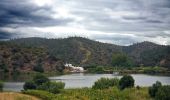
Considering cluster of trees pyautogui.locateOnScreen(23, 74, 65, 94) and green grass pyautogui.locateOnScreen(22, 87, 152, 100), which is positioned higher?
cluster of trees pyautogui.locateOnScreen(23, 74, 65, 94)

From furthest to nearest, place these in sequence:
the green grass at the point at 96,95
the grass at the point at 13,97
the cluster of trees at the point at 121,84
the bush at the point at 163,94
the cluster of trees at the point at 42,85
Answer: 1. the cluster of trees at the point at 121,84
2. the cluster of trees at the point at 42,85
3. the bush at the point at 163,94
4. the green grass at the point at 96,95
5. the grass at the point at 13,97

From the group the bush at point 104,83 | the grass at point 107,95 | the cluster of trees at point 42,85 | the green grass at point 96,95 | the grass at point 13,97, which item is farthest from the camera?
the bush at point 104,83

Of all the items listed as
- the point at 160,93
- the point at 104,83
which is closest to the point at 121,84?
the point at 104,83

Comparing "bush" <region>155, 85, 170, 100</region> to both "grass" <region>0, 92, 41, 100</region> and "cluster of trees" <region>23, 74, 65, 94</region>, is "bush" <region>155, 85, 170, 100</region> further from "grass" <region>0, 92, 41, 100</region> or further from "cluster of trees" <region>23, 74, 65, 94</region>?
"grass" <region>0, 92, 41, 100</region>

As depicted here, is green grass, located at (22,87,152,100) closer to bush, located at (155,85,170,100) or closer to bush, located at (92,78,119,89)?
bush, located at (155,85,170,100)

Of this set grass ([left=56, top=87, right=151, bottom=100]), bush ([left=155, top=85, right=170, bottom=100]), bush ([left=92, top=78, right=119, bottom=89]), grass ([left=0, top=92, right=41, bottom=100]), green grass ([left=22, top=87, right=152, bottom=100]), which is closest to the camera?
grass ([left=0, top=92, right=41, bottom=100])

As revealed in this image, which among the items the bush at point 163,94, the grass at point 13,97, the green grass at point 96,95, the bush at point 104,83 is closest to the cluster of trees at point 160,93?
the bush at point 163,94

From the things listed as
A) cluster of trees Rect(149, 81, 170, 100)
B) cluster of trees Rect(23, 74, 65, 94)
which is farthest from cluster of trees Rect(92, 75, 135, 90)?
cluster of trees Rect(149, 81, 170, 100)

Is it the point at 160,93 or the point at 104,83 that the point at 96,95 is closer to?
the point at 160,93

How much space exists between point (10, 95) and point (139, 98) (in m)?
29.3

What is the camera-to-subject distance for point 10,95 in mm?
71688

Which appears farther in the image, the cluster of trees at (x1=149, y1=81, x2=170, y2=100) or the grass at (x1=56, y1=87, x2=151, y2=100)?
the cluster of trees at (x1=149, y1=81, x2=170, y2=100)

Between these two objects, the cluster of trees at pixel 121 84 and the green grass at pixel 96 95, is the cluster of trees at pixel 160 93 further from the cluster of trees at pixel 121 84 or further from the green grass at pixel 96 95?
the cluster of trees at pixel 121 84

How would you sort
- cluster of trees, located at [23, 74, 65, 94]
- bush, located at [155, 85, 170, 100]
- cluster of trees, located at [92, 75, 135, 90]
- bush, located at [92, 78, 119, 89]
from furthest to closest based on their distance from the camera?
cluster of trees, located at [92, 75, 135, 90] → bush, located at [92, 78, 119, 89] → cluster of trees, located at [23, 74, 65, 94] → bush, located at [155, 85, 170, 100]
